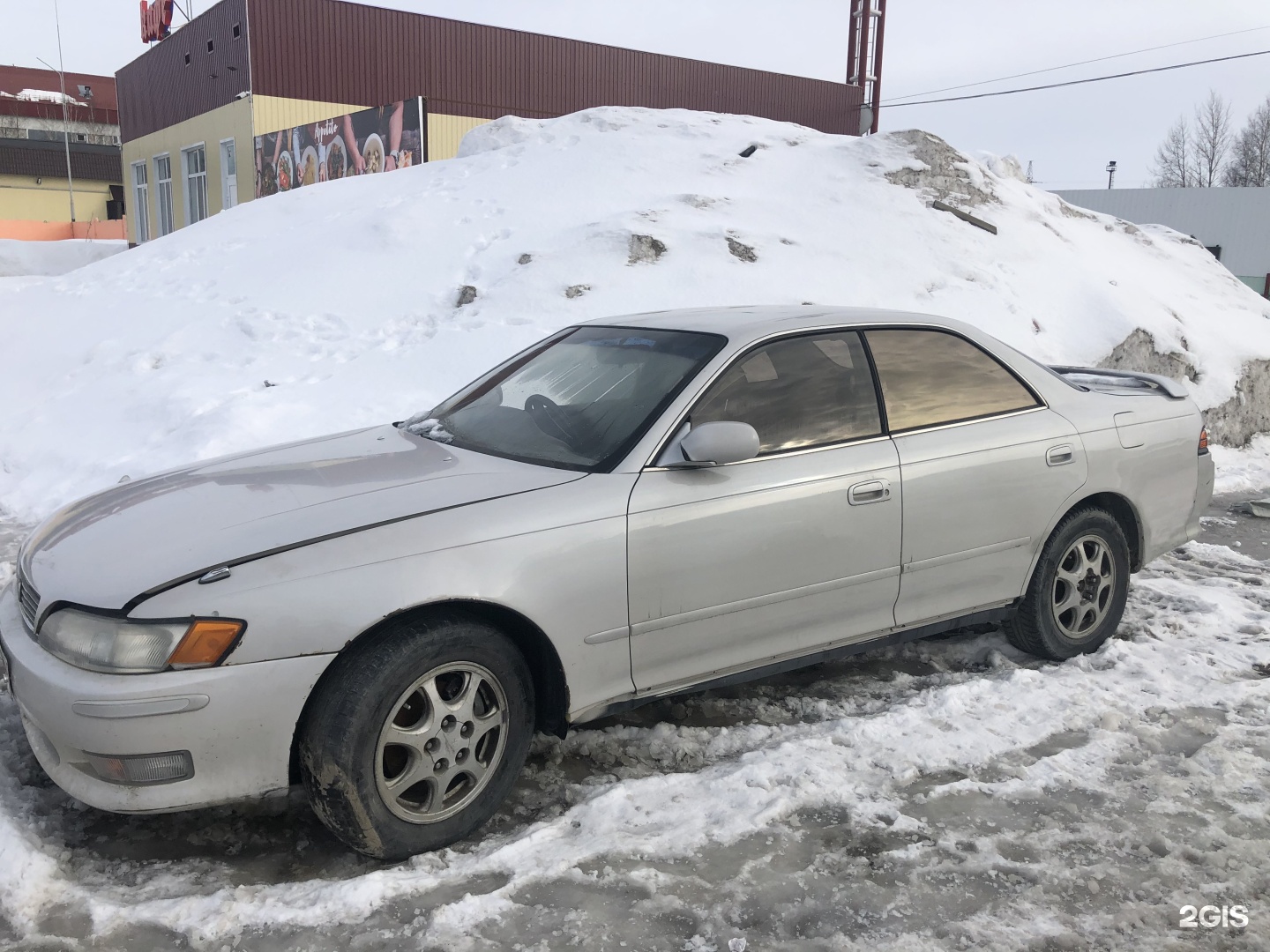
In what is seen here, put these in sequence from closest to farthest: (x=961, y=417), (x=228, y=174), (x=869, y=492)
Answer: (x=869, y=492) → (x=961, y=417) → (x=228, y=174)

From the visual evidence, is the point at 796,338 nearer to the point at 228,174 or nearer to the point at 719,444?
the point at 719,444

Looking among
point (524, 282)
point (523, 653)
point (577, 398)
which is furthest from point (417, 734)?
point (524, 282)

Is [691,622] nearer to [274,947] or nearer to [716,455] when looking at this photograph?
[716,455]

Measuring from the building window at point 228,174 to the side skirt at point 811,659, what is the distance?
2586 cm

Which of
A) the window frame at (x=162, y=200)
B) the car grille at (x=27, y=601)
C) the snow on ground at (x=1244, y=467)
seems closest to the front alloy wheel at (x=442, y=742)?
the car grille at (x=27, y=601)

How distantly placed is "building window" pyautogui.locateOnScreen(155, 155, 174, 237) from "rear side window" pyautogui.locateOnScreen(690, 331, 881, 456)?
3157cm

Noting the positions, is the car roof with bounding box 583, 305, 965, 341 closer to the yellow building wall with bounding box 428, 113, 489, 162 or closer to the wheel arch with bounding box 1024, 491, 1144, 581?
the wheel arch with bounding box 1024, 491, 1144, 581

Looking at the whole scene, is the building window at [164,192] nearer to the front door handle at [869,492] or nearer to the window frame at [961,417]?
the window frame at [961,417]

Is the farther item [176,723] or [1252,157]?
[1252,157]

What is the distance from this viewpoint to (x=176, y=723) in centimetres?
249

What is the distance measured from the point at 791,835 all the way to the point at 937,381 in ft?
6.24

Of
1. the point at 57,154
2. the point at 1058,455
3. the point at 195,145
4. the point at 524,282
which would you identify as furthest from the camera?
the point at 57,154

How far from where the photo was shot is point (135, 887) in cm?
267

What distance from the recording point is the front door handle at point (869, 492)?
3.49m
